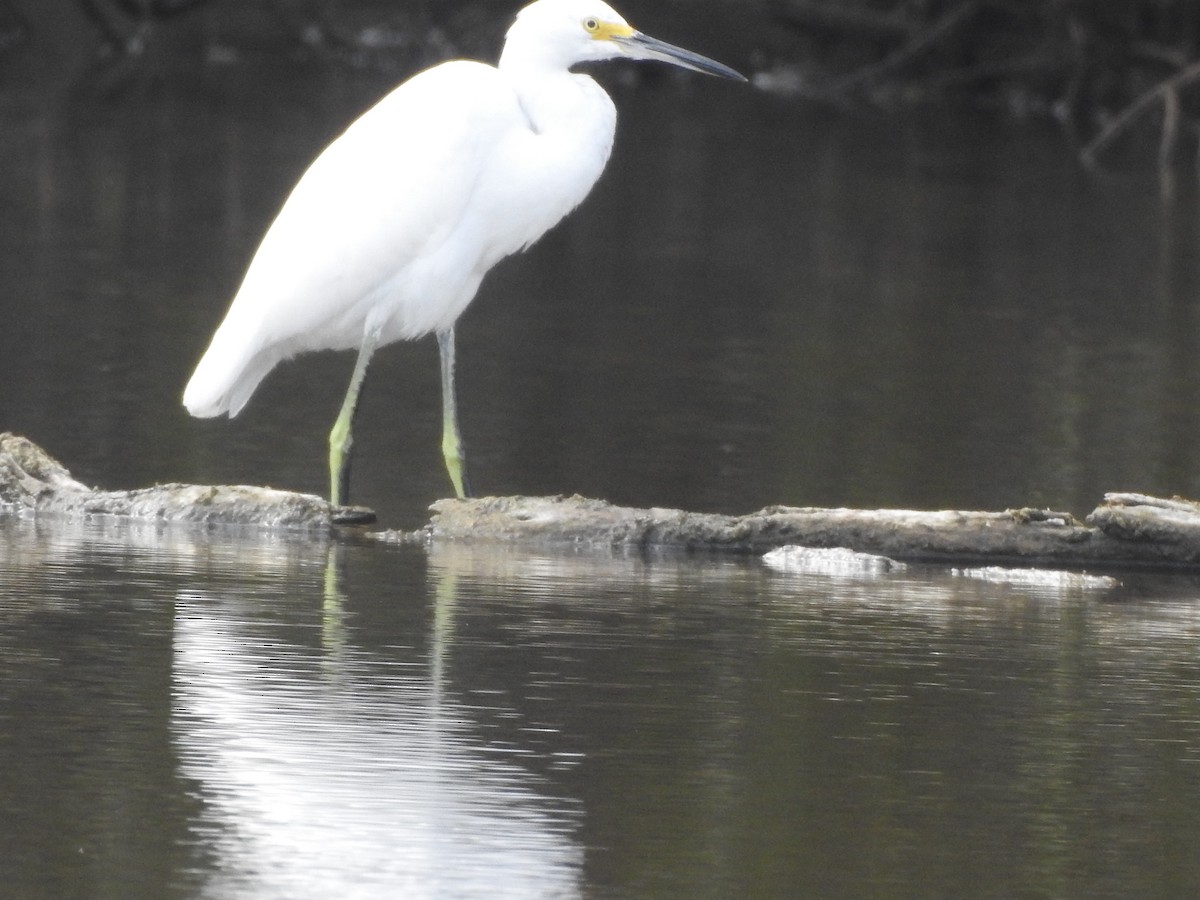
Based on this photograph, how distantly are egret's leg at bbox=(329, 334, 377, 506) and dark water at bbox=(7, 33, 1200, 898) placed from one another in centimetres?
20

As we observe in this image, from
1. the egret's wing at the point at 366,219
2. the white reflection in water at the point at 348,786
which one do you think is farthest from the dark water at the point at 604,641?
the egret's wing at the point at 366,219

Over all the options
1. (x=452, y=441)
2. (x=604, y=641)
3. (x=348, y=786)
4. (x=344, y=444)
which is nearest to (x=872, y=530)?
(x=604, y=641)

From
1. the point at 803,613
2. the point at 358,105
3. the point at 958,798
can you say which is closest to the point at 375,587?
the point at 803,613

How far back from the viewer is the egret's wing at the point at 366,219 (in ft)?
23.0

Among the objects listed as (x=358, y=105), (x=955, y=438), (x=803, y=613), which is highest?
(x=358, y=105)

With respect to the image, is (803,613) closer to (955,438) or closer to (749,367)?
→ (955,438)

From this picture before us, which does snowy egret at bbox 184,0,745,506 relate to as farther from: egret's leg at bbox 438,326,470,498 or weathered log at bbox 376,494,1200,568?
weathered log at bbox 376,494,1200,568

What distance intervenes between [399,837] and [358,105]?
23720 millimetres

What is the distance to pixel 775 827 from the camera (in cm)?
396

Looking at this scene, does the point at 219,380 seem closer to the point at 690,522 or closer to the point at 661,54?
the point at 690,522

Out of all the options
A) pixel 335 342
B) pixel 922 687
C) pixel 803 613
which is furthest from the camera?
pixel 335 342

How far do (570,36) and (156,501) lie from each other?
1.87 metres

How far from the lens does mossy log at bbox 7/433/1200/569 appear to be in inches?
248

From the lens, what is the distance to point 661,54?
748 centimetres
